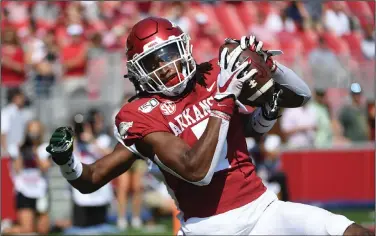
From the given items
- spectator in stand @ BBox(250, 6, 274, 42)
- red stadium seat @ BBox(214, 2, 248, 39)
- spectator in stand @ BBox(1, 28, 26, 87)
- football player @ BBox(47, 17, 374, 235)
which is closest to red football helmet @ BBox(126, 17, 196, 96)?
football player @ BBox(47, 17, 374, 235)

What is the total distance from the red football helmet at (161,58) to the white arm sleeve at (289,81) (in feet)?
1.56

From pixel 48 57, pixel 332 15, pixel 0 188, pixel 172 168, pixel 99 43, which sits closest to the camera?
pixel 172 168

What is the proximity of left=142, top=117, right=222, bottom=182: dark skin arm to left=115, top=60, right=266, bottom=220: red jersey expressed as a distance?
5.2 inches

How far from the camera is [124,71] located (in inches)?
426

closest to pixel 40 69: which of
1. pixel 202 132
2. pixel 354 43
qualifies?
pixel 354 43

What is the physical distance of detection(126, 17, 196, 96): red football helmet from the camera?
4.15 metres

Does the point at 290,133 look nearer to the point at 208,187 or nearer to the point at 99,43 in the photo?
the point at 99,43

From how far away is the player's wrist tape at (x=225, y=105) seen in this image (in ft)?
12.6

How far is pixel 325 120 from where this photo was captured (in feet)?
38.2

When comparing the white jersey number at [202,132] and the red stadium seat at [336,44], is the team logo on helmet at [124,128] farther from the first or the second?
the red stadium seat at [336,44]

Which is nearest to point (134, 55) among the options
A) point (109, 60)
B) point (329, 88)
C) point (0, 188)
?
point (0, 188)

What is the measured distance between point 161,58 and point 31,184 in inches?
214

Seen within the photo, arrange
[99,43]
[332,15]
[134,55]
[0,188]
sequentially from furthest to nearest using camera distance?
[332,15], [99,43], [0,188], [134,55]

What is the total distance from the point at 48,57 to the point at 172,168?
7.20 m
